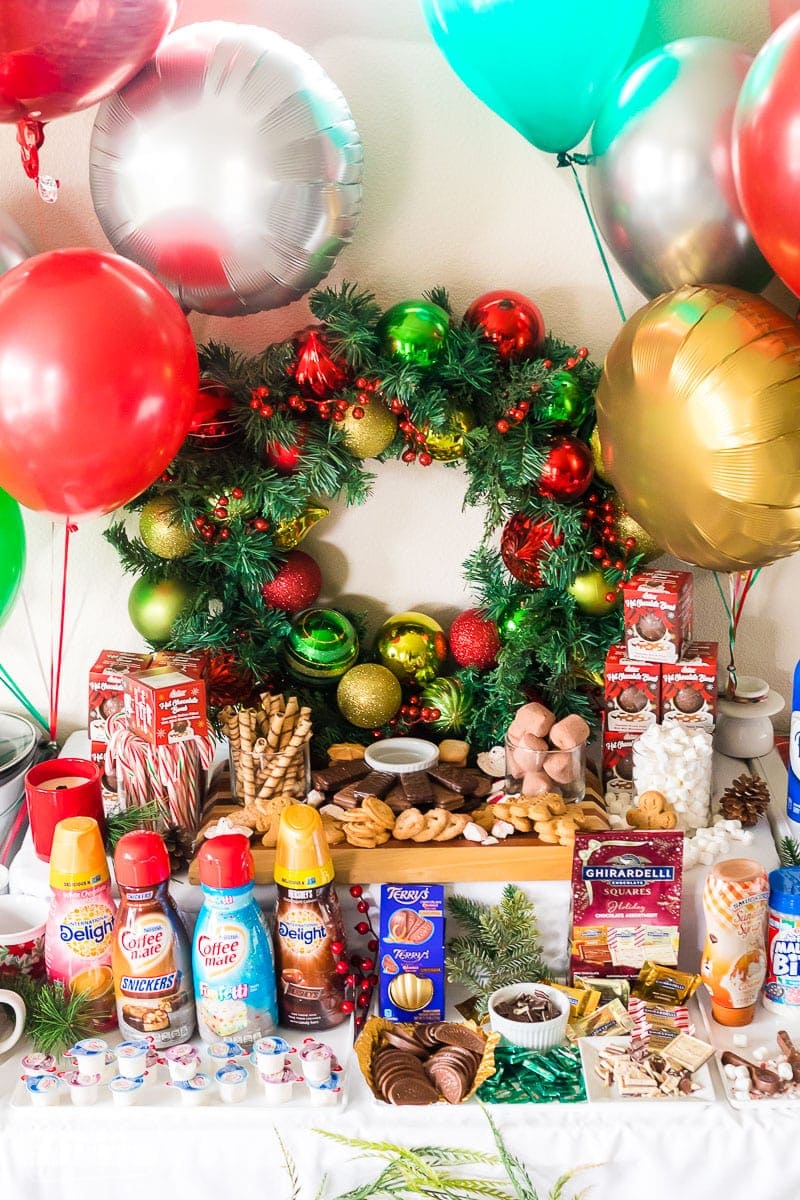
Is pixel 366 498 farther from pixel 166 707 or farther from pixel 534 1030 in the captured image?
pixel 534 1030

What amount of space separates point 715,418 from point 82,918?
791 millimetres

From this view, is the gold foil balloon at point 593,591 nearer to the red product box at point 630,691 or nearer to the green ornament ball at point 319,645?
the red product box at point 630,691

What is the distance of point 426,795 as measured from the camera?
52.5 inches

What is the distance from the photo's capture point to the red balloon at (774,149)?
95 centimetres

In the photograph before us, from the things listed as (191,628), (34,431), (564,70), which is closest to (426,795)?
(191,628)

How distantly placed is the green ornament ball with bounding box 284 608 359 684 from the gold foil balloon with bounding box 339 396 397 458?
22 cm

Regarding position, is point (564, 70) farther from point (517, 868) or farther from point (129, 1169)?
point (129, 1169)

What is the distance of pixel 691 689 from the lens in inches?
53.4

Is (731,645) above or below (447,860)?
above

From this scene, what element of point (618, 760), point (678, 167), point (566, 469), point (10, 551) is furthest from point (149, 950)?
point (678, 167)

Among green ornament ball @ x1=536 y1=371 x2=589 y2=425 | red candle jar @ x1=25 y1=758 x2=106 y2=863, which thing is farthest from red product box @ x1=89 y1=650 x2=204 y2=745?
green ornament ball @ x1=536 y1=371 x2=589 y2=425

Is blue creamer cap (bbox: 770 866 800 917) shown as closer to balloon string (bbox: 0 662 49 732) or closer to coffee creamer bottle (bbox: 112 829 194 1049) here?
coffee creamer bottle (bbox: 112 829 194 1049)

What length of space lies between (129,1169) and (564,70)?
110cm

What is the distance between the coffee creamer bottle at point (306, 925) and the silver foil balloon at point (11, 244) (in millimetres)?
660
